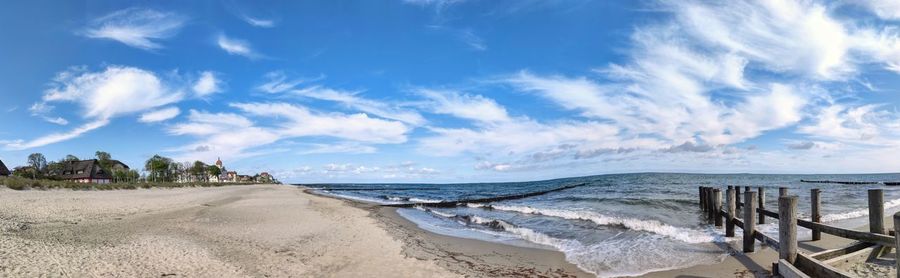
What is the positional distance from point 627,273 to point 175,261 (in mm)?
9019

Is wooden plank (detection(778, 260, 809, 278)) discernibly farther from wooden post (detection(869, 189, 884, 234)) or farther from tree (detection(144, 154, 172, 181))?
tree (detection(144, 154, 172, 181))

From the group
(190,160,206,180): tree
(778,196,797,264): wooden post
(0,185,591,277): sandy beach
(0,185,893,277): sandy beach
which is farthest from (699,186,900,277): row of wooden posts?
(190,160,206,180): tree

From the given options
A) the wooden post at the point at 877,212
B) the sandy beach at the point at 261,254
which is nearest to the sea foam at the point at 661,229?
the sandy beach at the point at 261,254

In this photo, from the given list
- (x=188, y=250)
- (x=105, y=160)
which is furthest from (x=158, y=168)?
(x=188, y=250)

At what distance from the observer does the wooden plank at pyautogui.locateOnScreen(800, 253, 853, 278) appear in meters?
6.67

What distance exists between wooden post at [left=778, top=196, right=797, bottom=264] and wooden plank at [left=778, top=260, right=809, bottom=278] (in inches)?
8.9

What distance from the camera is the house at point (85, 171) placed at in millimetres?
87062

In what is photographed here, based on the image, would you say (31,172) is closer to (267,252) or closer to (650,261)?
(267,252)

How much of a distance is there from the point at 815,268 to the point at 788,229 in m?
1.01

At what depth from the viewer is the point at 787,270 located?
7.79m

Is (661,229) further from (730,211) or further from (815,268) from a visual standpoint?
(815,268)

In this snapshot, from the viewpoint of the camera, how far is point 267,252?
10.7 meters

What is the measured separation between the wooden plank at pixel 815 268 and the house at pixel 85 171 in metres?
107

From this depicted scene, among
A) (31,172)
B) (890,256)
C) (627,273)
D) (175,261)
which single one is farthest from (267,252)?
(31,172)
